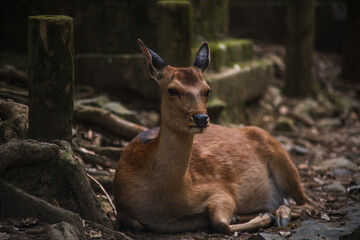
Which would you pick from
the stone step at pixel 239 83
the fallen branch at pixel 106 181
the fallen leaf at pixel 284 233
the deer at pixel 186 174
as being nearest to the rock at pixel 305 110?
the stone step at pixel 239 83

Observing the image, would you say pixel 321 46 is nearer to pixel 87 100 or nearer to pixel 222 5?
pixel 222 5

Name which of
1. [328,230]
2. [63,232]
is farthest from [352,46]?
[63,232]

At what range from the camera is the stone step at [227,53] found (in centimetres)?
948

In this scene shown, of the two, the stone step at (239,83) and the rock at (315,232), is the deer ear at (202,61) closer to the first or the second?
the rock at (315,232)

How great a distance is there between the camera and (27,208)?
4.26 meters

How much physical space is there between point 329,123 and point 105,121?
6.82m

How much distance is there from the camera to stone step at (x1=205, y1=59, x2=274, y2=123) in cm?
913

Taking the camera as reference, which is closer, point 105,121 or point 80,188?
point 80,188

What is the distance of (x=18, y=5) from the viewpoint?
21.5 ft

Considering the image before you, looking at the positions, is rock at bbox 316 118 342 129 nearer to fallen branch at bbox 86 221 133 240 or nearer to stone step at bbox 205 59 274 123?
stone step at bbox 205 59 274 123

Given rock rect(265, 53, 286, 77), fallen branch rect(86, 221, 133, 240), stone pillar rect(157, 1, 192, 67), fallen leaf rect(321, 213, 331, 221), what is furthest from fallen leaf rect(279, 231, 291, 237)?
rock rect(265, 53, 286, 77)

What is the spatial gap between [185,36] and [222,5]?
331 cm

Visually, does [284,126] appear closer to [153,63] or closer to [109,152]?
[109,152]

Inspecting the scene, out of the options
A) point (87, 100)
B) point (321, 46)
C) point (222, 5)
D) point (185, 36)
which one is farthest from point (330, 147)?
point (321, 46)
